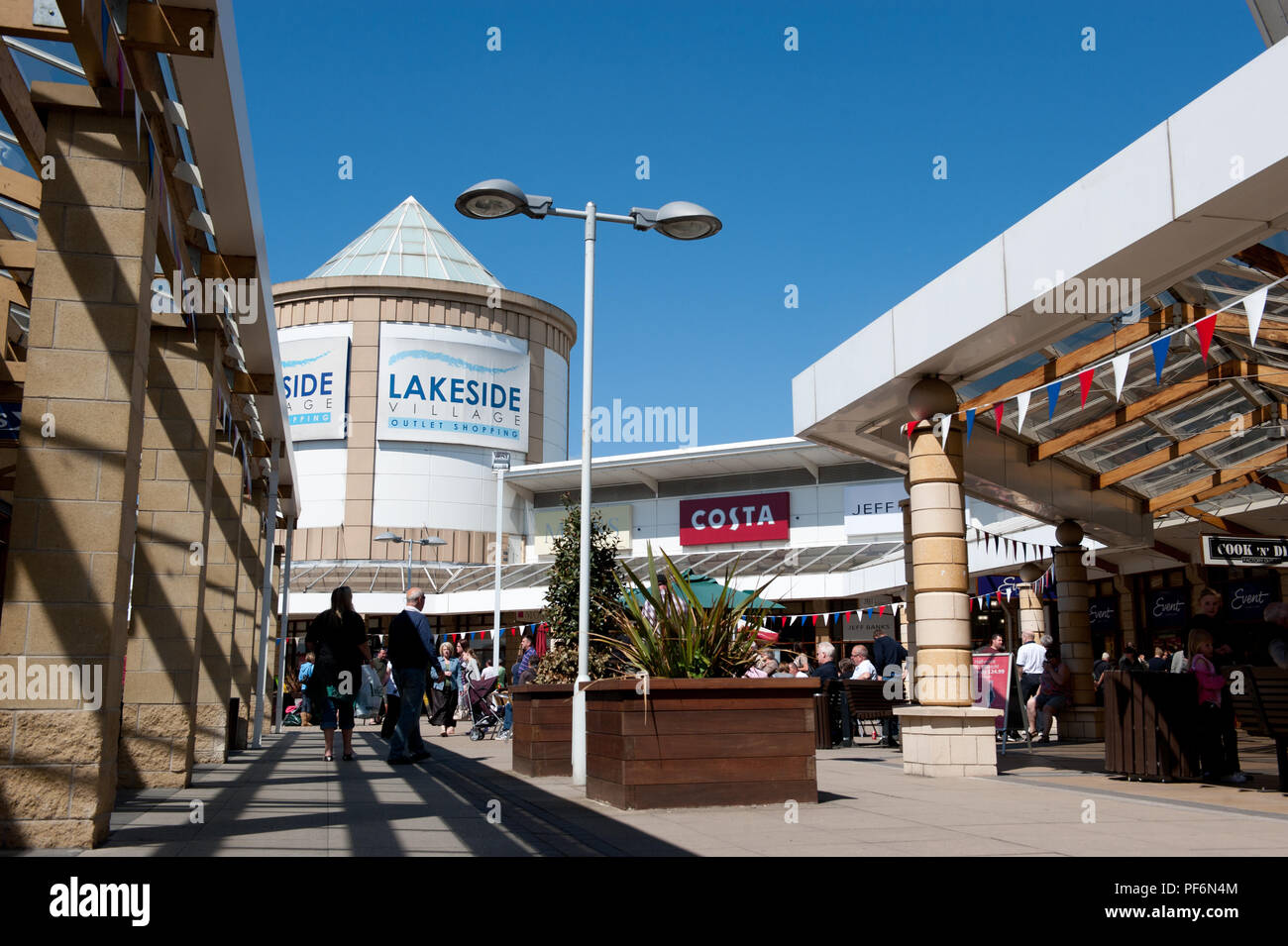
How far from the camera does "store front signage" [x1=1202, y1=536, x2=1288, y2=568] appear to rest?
43.4 ft

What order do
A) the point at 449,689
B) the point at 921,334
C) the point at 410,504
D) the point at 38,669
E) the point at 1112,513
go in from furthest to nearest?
1. the point at 410,504
2. the point at 449,689
3. the point at 1112,513
4. the point at 921,334
5. the point at 38,669

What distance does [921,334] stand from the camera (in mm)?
11219

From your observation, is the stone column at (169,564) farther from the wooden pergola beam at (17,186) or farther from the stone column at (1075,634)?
the stone column at (1075,634)

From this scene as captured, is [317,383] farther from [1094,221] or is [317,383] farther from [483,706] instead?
[1094,221]

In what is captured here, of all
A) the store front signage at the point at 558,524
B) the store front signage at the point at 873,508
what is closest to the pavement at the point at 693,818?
the store front signage at the point at 873,508

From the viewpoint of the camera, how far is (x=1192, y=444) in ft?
47.6

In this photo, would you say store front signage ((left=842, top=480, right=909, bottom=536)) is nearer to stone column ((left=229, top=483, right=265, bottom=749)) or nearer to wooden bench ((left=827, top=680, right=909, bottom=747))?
wooden bench ((left=827, top=680, right=909, bottom=747))

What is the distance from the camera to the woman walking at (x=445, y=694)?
20.0 metres

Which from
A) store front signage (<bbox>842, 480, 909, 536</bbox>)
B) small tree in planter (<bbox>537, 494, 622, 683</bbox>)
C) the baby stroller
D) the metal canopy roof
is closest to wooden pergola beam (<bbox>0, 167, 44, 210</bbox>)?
small tree in planter (<bbox>537, 494, 622, 683</bbox>)

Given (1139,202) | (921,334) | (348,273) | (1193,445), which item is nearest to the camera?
(1139,202)

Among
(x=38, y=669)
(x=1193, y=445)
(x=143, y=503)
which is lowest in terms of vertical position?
(x=38, y=669)

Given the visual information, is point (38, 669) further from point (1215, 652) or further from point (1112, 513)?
point (1112, 513)

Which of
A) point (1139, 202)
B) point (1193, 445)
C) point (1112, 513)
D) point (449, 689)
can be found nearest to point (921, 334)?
point (1139, 202)
